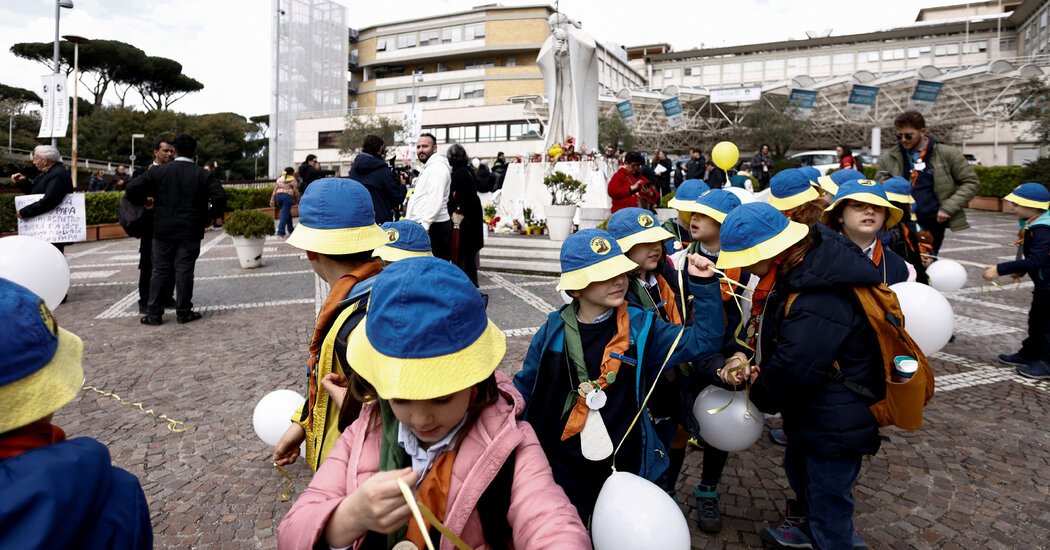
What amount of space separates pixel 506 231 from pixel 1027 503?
10.5 metres

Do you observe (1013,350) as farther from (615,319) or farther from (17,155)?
(17,155)

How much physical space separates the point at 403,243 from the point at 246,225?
8.10 meters

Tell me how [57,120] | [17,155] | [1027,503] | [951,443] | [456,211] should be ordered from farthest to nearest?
[17,155] < [57,120] < [456,211] < [951,443] < [1027,503]

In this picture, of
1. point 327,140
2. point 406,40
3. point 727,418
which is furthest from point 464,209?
point 406,40

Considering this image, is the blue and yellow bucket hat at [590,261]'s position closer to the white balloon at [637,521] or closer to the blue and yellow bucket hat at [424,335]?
the white balloon at [637,521]

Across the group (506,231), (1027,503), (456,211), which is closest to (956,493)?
(1027,503)

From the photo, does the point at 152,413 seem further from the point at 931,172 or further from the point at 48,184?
the point at 931,172

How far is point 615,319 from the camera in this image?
2359mm

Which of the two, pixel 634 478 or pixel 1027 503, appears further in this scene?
pixel 1027 503

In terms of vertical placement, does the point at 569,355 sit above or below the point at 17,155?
below

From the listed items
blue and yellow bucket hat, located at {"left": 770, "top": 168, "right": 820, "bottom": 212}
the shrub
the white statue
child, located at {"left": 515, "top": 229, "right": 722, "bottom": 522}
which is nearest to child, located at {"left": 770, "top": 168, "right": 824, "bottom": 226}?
blue and yellow bucket hat, located at {"left": 770, "top": 168, "right": 820, "bottom": 212}

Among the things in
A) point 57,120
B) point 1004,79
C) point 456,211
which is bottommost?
point 456,211

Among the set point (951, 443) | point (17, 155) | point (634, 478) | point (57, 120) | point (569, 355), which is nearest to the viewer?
point (634, 478)

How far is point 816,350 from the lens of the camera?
7.24ft
